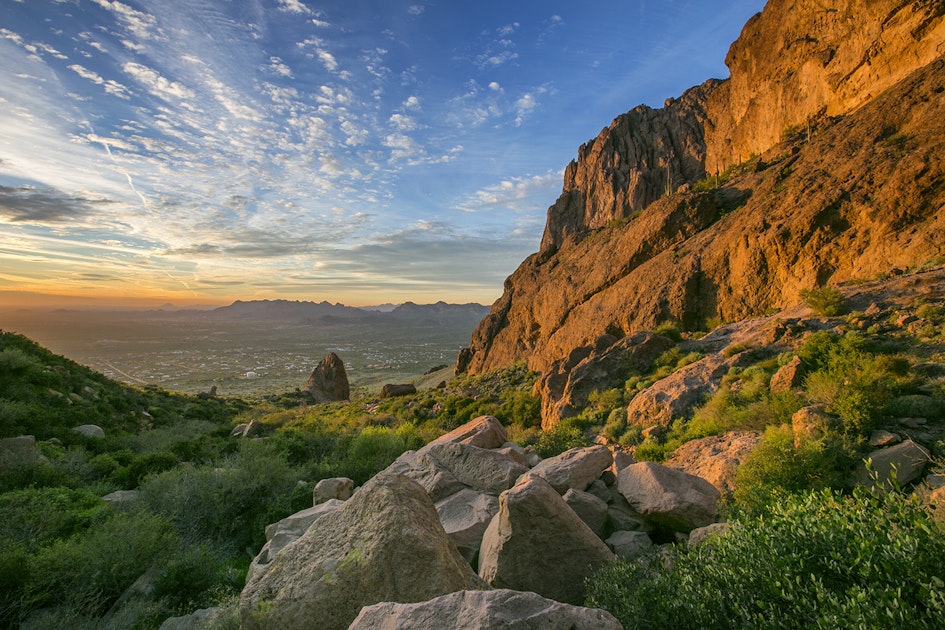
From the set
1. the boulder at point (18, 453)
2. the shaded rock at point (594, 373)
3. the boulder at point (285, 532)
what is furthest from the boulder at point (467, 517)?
the boulder at point (18, 453)

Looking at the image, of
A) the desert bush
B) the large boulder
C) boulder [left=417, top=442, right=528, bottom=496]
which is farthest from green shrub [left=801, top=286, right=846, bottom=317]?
the large boulder

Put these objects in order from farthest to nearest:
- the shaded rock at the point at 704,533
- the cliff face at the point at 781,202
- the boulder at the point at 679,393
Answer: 1. the cliff face at the point at 781,202
2. the boulder at the point at 679,393
3. the shaded rock at the point at 704,533

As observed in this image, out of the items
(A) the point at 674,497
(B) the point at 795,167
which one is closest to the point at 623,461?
(A) the point at 674,497

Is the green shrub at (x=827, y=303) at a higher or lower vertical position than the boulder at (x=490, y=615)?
higher

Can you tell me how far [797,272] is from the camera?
18.9 meters

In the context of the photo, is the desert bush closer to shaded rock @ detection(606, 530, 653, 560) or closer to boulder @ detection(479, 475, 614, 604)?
shaded rock @ detection(606, 530, 653, 560)

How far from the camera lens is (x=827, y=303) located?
13.3 meters

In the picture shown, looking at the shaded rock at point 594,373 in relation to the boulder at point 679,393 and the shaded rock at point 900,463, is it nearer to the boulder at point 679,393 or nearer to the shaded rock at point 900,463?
the boulder at point 679,393

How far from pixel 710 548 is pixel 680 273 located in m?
23.0

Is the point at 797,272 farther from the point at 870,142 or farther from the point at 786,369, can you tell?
the point at 786,369

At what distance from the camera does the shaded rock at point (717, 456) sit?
7012 mm

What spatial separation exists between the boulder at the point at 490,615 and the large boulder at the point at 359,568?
1038 mm

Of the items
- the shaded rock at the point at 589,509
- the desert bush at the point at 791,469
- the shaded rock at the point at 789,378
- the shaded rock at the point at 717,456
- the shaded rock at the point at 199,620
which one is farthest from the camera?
the shaded rock at the point at 789,378

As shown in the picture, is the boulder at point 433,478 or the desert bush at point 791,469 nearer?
the desert bush at point 791,469
